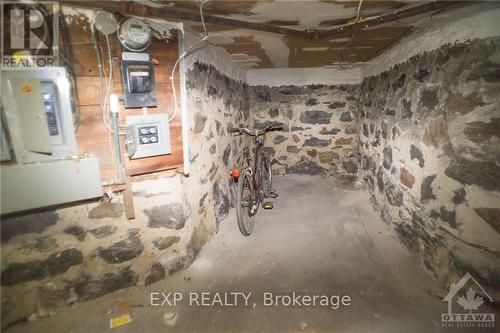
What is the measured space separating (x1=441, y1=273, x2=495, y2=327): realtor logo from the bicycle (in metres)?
1.52

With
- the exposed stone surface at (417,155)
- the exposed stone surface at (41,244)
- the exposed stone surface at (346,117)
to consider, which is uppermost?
the exposed stone surface at (346,117)

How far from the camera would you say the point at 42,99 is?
1.29m

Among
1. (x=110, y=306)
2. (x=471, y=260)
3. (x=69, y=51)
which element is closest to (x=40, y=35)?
(x=69, y=51)

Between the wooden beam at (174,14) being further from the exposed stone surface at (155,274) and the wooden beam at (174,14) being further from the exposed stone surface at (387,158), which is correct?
the exposed stone surface at (387,158)

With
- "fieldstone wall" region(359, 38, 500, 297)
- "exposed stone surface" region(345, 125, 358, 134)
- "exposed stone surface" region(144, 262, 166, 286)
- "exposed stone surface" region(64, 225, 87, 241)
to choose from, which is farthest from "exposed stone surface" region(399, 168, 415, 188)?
"exposed stone surface" region(64, 225, 87, 241)

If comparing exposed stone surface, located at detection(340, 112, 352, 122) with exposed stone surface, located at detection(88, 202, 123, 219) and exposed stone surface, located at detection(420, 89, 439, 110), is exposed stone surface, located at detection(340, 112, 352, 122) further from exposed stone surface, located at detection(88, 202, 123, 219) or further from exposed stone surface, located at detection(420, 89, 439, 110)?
exposed stone surface, located at detection(88, 202, 123, 219)

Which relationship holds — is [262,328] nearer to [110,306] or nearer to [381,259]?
[110,306]

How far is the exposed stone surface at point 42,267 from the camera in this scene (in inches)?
56.1

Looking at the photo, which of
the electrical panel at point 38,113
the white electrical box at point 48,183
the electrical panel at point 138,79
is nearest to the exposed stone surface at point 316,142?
the electrical panel at point 138,79

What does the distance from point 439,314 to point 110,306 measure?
2.01m

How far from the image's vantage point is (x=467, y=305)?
63.1 inches

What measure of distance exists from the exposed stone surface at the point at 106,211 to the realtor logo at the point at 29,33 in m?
0.82

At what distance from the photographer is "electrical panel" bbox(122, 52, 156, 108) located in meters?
1.52

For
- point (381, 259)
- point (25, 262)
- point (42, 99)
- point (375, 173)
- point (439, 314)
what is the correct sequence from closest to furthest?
point (42, 99) → point (25, 262) → point (439, 314) → point (381, 259) → point (375, 173)
